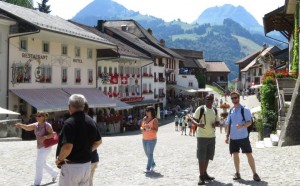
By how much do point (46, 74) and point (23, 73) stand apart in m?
3.59

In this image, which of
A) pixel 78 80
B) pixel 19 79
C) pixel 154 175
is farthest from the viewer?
pixel 78 80

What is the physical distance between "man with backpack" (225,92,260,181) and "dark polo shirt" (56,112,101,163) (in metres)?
4.62

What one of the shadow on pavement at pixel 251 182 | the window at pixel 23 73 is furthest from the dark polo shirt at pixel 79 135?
the window at pixel 23 73

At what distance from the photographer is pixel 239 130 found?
10336 mm

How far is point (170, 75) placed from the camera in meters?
78.5

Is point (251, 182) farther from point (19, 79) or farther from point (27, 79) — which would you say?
point (27, 79)

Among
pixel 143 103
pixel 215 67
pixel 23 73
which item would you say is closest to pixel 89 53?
pixel 23 73

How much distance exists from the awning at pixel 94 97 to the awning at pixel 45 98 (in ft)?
7.64

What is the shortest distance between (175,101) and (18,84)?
134 feet

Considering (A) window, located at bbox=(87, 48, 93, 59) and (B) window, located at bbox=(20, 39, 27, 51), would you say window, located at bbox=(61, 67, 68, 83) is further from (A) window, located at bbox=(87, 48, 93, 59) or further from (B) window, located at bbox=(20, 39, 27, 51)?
(B) window, located at bbox=(20, 39, 27, 51)

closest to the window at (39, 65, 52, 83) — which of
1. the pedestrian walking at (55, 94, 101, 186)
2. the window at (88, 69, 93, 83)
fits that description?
the window at (88, 69, 93, 83)

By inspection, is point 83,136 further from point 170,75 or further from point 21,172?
point 170,75

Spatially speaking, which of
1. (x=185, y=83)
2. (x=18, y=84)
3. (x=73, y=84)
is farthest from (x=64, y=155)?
(x=185, y=83)

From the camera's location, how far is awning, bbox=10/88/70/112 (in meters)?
31.3
